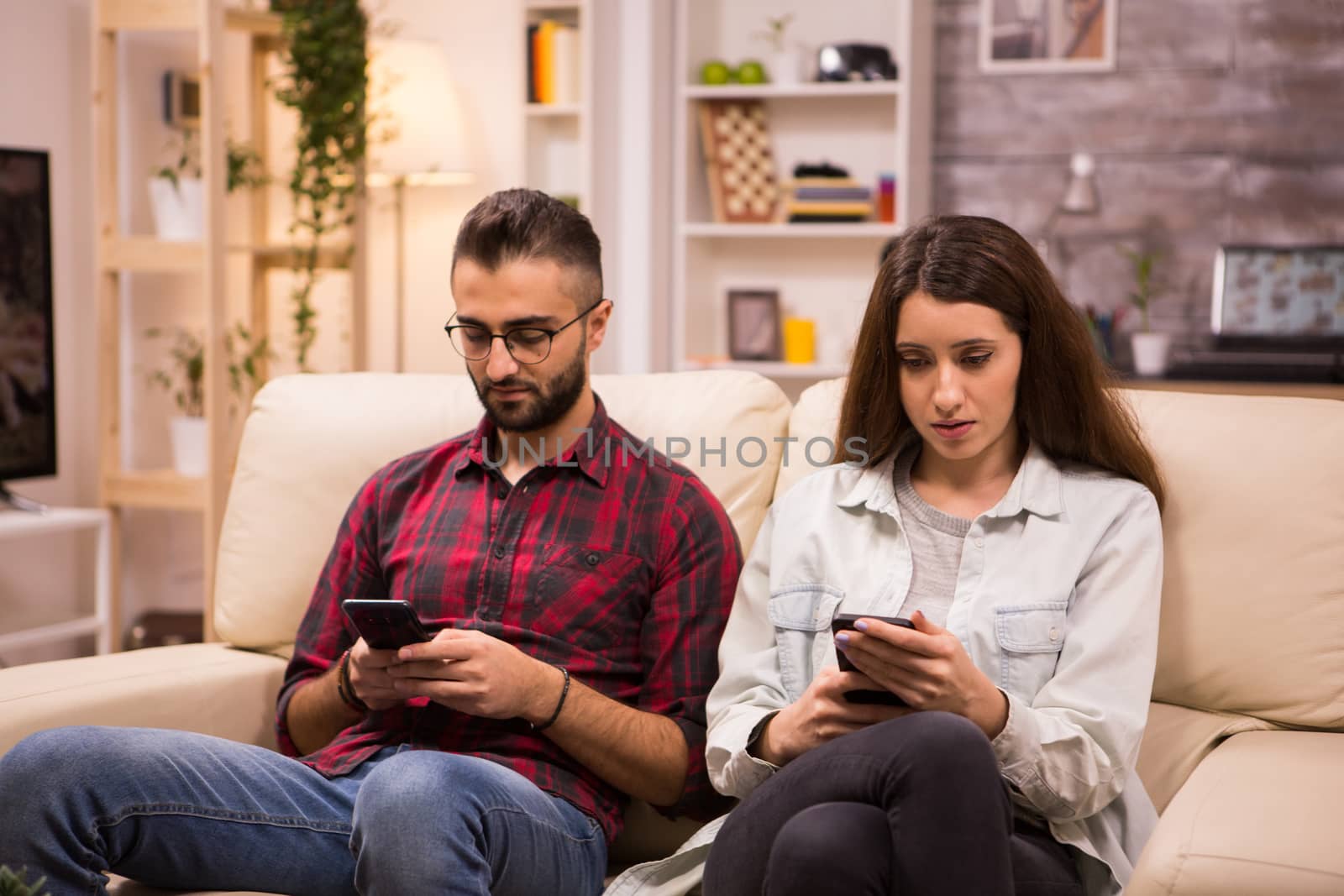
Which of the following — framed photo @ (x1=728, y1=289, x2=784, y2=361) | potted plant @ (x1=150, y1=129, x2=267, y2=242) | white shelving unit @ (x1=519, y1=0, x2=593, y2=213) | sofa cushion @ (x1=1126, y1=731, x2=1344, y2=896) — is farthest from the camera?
framed photo @ (x1=728, y1=289, x2=784, y2=361)

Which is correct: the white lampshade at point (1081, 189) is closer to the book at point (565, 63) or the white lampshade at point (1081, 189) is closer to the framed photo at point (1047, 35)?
the framed photo at point (1047, 35)

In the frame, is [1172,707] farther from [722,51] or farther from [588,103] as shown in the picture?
[722,51]

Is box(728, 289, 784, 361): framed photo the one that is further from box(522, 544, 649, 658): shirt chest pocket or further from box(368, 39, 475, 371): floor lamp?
box(522, 544, 649, 658): shirt chest pocket

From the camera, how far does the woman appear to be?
126 cm

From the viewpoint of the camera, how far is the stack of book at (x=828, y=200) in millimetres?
4082

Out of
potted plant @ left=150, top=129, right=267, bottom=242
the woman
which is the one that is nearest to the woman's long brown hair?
the woman

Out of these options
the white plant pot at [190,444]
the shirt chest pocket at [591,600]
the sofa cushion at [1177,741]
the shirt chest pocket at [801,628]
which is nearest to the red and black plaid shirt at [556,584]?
the shirt chest pocket at [591,600]

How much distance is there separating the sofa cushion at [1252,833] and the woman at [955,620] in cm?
10

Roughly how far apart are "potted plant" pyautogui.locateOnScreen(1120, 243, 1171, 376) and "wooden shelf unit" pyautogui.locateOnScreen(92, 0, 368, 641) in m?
2.49

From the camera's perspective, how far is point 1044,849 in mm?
1403

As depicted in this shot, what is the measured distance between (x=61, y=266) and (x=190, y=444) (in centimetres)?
69

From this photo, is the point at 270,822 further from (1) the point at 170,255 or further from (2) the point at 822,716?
(1) the point at 170,255

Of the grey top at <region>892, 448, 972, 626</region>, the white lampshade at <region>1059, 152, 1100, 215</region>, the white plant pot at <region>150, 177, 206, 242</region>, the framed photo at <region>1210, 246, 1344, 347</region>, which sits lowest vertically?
the grey top at <region>892, 448, 972, 626</region>

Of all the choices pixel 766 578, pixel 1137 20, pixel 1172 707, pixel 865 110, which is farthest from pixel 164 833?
pixel 1137 20
